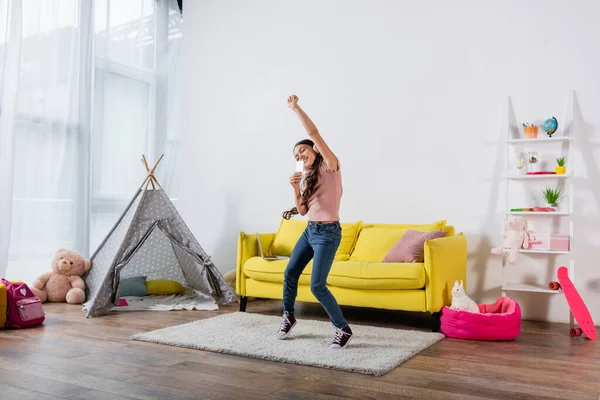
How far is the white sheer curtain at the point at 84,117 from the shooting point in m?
4.70

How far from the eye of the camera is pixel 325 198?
2955 mm

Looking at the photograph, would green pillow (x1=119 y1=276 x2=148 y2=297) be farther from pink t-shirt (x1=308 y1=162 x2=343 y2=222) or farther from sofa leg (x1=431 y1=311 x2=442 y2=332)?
sofa leg (x1=431 y1=311 x2=442 y2=332)

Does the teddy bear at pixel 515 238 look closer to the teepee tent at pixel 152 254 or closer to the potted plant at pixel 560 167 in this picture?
the potted plant at pixel 560 167

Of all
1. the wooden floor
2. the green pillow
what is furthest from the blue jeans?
the green pillow

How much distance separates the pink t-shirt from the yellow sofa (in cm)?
83

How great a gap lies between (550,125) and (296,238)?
1.99 meters

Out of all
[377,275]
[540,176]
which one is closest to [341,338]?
[377,275]

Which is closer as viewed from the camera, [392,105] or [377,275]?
[377,275]

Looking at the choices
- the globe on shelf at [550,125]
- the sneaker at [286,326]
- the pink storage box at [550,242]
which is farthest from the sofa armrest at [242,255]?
the globe on shelf at [550,125]

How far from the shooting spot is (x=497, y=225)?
4172mm

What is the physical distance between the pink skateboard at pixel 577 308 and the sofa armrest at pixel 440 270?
2.11 ft

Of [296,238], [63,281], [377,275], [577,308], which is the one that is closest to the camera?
[577,308]

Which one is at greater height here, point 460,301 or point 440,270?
point 440,270

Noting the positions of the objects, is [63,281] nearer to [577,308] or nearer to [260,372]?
[260,372]
